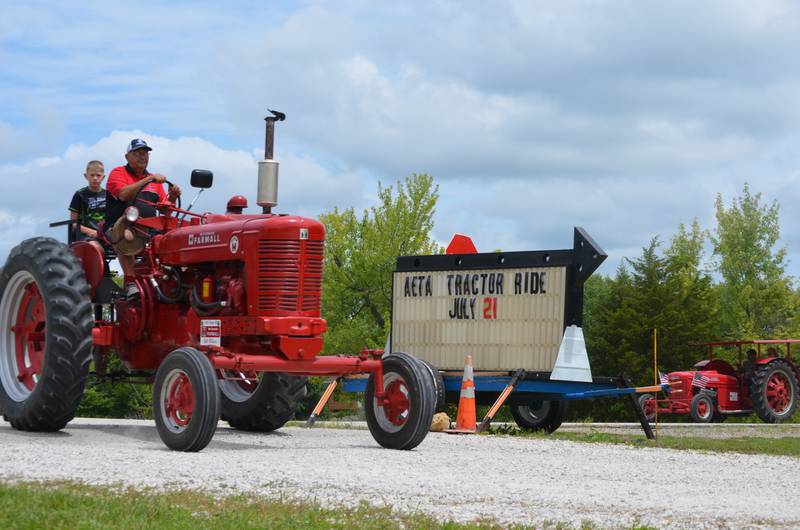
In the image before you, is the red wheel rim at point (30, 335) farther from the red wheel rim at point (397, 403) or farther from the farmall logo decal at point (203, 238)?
the red wheel rim at point (397, 403)

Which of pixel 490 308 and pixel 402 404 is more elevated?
pixel 490 308

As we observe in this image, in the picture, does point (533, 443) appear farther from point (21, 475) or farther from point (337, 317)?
point (337, 317)

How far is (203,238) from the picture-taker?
11.1 metres

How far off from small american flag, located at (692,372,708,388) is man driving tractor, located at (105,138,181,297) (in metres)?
16.5

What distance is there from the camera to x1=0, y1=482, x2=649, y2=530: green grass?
19.5ft

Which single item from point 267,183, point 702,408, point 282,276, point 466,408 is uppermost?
point 267,183

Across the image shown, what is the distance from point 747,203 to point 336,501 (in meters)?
42.7

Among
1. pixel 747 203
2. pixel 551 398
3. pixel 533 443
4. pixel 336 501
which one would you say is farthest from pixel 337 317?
pixel 336 501

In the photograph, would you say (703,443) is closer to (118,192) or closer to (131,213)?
(131,213)

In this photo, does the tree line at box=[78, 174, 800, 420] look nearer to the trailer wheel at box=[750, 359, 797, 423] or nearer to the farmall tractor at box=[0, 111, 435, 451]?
the trailer wheel at box=[750, 359, 797, 423]

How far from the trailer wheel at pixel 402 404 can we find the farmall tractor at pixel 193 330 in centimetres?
1

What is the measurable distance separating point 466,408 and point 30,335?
5785 millimetres

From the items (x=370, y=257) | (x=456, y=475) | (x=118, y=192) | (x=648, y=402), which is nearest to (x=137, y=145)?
(x=118, y=192)

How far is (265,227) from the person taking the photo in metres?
10.5
